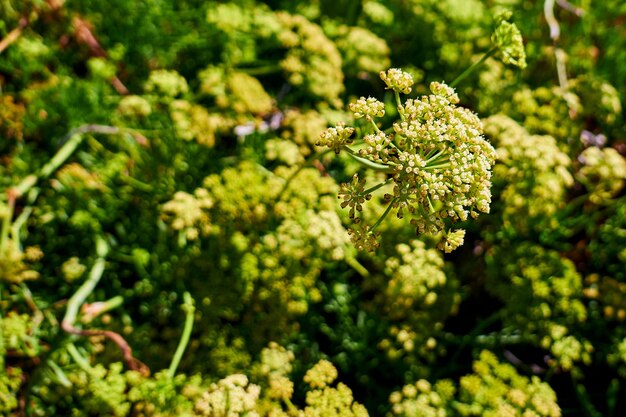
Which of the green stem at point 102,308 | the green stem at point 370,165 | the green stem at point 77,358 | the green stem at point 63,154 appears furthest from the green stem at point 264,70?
the green stem at point 77,358

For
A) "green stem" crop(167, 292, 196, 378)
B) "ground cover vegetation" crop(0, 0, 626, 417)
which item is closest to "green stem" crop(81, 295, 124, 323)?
"ground cover vegetation" crop(0, 0, 626, 417)

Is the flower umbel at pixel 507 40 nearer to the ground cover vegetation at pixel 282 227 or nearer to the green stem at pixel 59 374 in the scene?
the ground cover vegetation at pixel 282 227

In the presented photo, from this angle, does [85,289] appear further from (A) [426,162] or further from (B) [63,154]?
(A) [426,162]

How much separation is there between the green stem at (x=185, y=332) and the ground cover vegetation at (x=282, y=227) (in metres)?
0.02

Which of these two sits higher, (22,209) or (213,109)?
(213,109)

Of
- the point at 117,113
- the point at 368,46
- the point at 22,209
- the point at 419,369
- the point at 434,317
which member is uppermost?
the point at 368,46

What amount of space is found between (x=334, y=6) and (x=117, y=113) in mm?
2501

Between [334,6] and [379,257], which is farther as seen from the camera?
[334,6]

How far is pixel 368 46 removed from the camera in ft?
15.2

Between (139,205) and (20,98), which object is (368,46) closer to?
(139,205)

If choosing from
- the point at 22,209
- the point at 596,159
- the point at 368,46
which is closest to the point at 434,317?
the point at 596,159

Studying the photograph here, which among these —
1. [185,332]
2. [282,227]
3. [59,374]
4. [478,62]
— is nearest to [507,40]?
[478,62]

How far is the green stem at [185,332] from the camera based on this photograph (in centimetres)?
361

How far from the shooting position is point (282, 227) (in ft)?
12.0
